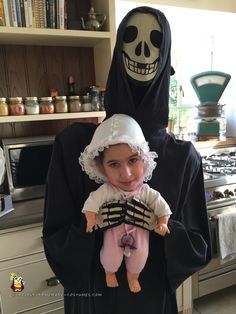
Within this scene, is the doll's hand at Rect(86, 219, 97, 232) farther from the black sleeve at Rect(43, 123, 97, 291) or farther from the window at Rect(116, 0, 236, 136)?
the window at Rect(116, 0, 236, 136)

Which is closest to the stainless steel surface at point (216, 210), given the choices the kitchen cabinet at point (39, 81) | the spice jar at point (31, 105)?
the kitchen cabinet at point (39, 81)

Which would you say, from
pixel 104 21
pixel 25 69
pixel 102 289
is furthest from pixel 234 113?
pixel 102 289

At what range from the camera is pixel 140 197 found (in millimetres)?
756

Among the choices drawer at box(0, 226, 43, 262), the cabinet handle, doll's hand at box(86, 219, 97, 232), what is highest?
doll's hand at box(86, 219, 97, 232)

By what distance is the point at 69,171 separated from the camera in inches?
31.4

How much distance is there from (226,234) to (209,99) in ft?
3.34

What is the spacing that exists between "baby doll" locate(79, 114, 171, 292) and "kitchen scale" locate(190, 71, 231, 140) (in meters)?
1.51

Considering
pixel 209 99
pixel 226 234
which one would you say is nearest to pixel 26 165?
pixel 226 234

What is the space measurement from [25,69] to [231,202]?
5.04 ft

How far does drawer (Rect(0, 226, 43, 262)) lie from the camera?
1248mm

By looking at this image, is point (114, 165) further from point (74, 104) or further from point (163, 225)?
point (74, 104)

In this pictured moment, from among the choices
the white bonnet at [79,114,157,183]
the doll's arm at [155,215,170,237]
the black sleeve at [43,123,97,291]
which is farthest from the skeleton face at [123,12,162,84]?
the doll's arm at [155,215,170,237]

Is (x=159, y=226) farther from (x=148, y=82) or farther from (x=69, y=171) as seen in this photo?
(x=148, y=82)

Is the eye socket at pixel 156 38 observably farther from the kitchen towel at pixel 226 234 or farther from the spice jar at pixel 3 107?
the kitchen towel at pixel 226 234
